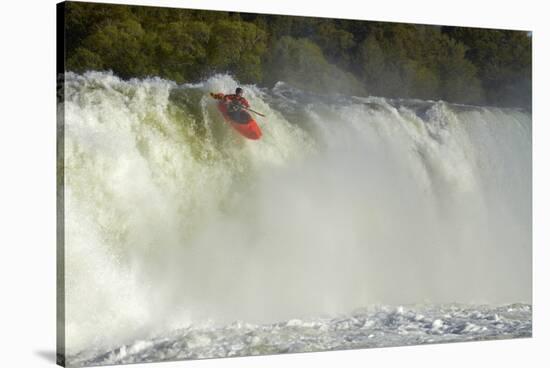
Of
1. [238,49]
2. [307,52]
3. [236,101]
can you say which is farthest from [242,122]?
[307,52]

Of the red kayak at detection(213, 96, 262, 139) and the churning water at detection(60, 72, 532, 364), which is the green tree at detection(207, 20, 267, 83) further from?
the red kayak at detection(213, 96, 262, 139)

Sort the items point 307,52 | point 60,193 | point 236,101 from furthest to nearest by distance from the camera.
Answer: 1. point 307,52
2. point 236,101
3. point 60,193

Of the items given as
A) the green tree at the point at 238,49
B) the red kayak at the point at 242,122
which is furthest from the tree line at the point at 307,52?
the red kayak at the point at 242,122

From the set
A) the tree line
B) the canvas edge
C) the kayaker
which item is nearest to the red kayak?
the kayaker

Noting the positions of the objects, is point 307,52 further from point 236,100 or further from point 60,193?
point 60,193

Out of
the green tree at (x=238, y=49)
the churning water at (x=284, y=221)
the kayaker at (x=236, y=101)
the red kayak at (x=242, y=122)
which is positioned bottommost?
the churning water at (x=284, y=221)

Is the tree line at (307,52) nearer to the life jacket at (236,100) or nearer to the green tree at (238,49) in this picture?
the green tree at (238,49)
